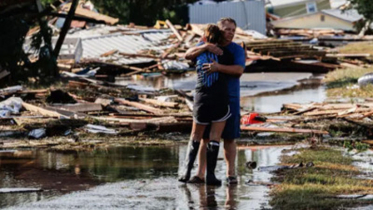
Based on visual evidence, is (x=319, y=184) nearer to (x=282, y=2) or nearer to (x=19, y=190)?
(x=19, y=190)

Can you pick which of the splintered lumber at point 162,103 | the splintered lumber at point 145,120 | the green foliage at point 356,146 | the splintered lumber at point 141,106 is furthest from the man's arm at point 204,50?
the splintered lumber at point 162,103

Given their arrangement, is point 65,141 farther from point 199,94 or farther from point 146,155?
point 199,94

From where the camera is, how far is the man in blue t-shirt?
410 inches

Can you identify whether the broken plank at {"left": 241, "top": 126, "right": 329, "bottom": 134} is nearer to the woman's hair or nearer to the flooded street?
the flooded street

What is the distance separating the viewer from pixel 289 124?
16.2 metres

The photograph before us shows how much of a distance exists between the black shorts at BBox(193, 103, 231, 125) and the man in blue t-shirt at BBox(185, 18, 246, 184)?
11 cm

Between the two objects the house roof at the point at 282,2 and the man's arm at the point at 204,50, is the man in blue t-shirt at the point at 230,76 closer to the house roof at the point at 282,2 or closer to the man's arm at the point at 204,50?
the man's arm at the point at 204,50

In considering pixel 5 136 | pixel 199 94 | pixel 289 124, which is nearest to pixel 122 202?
pixel 199 94

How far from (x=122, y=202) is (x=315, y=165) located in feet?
10.6

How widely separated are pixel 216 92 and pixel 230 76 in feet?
0.89

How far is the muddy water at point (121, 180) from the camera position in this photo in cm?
921

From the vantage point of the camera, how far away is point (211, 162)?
34.4 ft

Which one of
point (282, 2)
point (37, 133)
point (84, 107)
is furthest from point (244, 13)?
point (37, 133)

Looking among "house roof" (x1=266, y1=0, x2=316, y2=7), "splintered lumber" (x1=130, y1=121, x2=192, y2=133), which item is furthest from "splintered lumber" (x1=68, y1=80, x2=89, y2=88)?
"house roof" (x1=266, y1=0, x2=316, y2=7)
